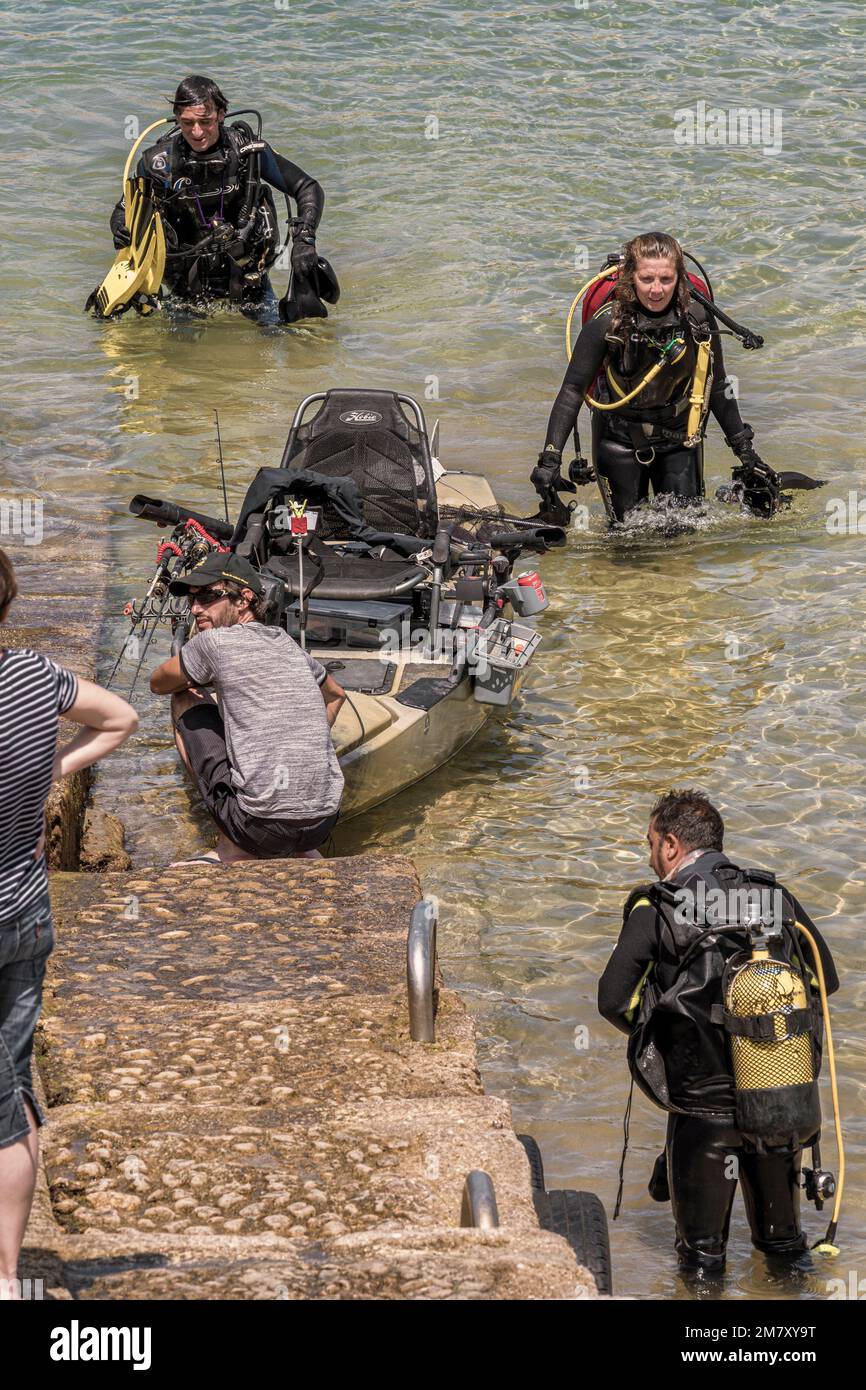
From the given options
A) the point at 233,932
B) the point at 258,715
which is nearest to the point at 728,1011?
the point at 233,932

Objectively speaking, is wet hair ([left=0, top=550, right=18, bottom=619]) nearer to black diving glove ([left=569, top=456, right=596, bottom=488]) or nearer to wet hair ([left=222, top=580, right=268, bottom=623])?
wet hair ([left=222, top=580, right=268, bottom=623])

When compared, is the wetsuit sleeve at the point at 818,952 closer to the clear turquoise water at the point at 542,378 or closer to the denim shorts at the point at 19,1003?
the clear turquoise water at the point at 542,378

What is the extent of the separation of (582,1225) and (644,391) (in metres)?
5.64

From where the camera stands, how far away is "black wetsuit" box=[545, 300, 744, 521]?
28.2ft

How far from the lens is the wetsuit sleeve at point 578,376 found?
8.66 meters

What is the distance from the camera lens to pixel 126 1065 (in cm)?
434

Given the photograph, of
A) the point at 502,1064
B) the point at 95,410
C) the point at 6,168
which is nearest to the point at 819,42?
the point at 6,168

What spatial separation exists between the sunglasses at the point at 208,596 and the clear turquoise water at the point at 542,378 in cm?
120

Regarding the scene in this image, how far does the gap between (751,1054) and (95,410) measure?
29.3 feet

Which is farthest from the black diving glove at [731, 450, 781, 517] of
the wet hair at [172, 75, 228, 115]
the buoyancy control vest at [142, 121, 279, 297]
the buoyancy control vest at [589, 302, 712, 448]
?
the wet hair at [172, 75, 228, 115]

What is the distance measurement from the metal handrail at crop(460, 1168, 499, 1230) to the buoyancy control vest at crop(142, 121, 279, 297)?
32.8 ft

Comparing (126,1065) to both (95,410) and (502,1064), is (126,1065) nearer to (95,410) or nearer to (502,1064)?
(502,1064)

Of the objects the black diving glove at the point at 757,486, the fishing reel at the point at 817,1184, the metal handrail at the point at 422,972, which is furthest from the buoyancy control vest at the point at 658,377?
the fishing reel at the point at 817,1184

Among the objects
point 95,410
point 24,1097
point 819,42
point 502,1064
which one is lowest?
point 502,1064
